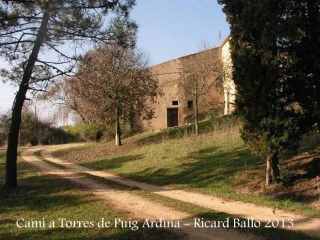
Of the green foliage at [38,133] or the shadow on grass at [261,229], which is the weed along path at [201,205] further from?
the green foliage at [38,133]

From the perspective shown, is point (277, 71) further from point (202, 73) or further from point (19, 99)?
point (202, 73)

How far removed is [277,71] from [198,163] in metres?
6.82

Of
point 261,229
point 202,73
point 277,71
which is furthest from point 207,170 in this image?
point 202,73

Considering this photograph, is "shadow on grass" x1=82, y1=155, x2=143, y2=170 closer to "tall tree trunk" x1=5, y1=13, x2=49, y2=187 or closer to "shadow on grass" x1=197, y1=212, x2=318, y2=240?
"tall tree trunk" x1=5, y1=13, x2=49, y2=187

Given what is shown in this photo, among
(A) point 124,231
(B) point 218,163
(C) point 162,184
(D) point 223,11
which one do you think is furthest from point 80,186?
(D) point 223,11

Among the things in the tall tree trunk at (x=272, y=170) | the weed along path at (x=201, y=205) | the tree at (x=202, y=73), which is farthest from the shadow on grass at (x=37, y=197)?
the tree at (x=202, y=73)

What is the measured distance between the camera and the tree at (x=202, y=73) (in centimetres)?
2903

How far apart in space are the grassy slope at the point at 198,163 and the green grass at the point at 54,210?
3533 mm

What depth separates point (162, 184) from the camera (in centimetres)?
1458

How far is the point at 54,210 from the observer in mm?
10508

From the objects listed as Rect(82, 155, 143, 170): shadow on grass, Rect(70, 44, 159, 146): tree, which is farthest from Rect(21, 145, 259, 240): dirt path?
Rect(70, 44, 159, 146): tree

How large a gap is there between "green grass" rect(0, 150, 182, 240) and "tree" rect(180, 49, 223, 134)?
15327 millimetres

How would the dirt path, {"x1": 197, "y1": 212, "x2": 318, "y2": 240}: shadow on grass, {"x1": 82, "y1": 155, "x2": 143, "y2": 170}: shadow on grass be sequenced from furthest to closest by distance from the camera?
{"x1": 82, "y1": 155, "x2": 143, "y2": 170}: shadow on grass → the dirt path → {"x1": 197, "y1": 212, "x2": 318, "y2": 240}: shadow on grass

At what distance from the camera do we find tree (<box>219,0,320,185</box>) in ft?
36.9
